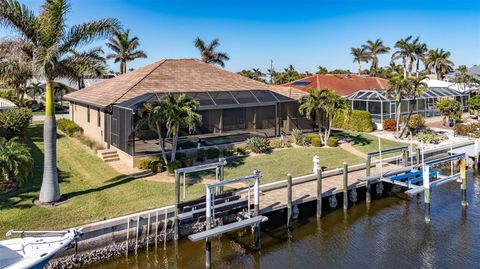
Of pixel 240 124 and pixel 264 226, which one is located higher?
pixel 240 124

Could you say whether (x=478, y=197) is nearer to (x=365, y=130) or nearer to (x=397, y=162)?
(x=397, y=162)

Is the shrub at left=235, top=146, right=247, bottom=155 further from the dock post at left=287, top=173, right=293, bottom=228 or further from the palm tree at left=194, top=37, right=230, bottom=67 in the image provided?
the palm tree at left=194, top=37, right=230, bottom=67

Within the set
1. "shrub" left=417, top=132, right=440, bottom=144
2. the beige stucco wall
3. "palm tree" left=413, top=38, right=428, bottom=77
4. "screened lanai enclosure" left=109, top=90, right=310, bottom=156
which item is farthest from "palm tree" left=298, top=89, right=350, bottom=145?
"palm tree" left=413, top=38, right=428, bottom=77

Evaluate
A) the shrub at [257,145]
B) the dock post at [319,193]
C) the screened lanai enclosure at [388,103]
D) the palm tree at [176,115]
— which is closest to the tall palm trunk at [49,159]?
the palm tree at [176,115]

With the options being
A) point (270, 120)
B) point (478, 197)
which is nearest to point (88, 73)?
point (270, 120)

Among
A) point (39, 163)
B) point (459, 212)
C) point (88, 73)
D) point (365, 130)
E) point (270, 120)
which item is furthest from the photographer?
point (365, 130)

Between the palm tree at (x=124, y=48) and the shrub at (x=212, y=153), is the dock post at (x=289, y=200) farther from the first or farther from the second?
the palm tree at (x=124, y=48)
